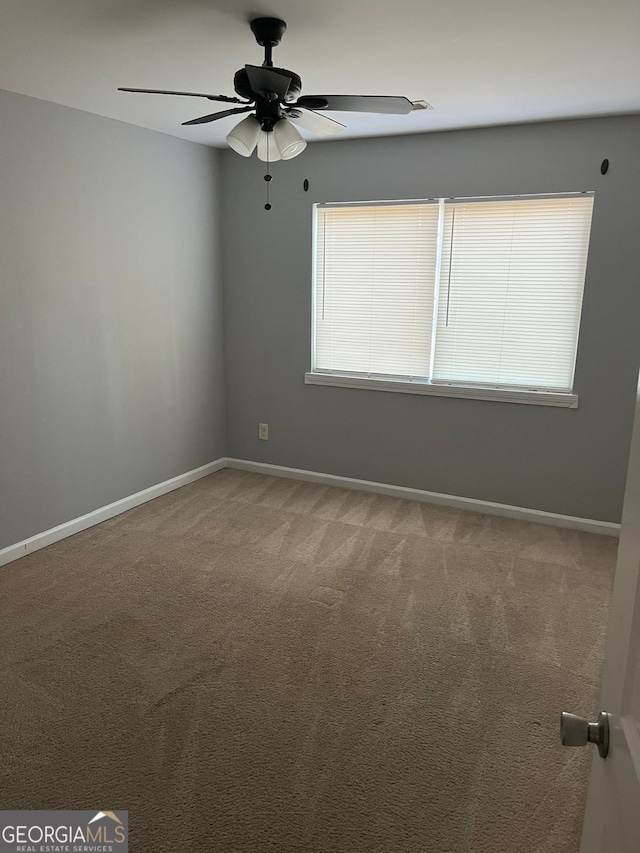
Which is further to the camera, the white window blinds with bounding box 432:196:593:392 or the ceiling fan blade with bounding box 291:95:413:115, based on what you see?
the white window blinds with bounding box 432:196:593:392

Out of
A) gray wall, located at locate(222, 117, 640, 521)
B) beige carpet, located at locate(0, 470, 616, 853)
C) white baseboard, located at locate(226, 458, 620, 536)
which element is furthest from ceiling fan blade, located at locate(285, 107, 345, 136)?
white baseboard, located at locate(226, 458, 620, 536)

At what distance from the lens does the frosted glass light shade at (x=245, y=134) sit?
2297 mm

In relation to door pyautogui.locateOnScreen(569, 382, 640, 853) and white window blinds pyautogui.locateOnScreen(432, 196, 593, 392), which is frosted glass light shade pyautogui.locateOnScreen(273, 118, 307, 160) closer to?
white window blinds pyautogui.locateOnScreen(432, 196, 593, 392)

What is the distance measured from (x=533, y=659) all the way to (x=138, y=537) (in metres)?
2.29

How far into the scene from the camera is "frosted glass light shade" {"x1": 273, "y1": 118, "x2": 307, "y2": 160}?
7.50 ft

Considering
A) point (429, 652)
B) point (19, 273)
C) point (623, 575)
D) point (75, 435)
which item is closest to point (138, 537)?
point (75, 435)

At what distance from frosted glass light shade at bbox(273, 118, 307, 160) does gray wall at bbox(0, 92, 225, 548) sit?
153 centimetres

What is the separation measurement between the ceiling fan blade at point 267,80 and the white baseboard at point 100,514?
2624 millimetres

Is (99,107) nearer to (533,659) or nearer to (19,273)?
(19,273)

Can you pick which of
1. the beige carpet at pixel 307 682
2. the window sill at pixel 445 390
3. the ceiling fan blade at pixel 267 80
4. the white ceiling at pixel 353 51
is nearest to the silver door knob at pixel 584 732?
the beige carpet at pixel 307 682

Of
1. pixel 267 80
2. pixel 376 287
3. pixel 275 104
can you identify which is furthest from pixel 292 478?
pixel 267 80

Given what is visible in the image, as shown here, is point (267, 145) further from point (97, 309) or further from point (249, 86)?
point (97, 309)

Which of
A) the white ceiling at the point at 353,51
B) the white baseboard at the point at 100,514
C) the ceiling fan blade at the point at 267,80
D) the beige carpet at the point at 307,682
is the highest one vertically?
the white ceiling at the point at 353,51

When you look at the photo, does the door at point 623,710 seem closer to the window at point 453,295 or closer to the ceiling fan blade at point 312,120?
the ceiling fan blade at point 312,120
